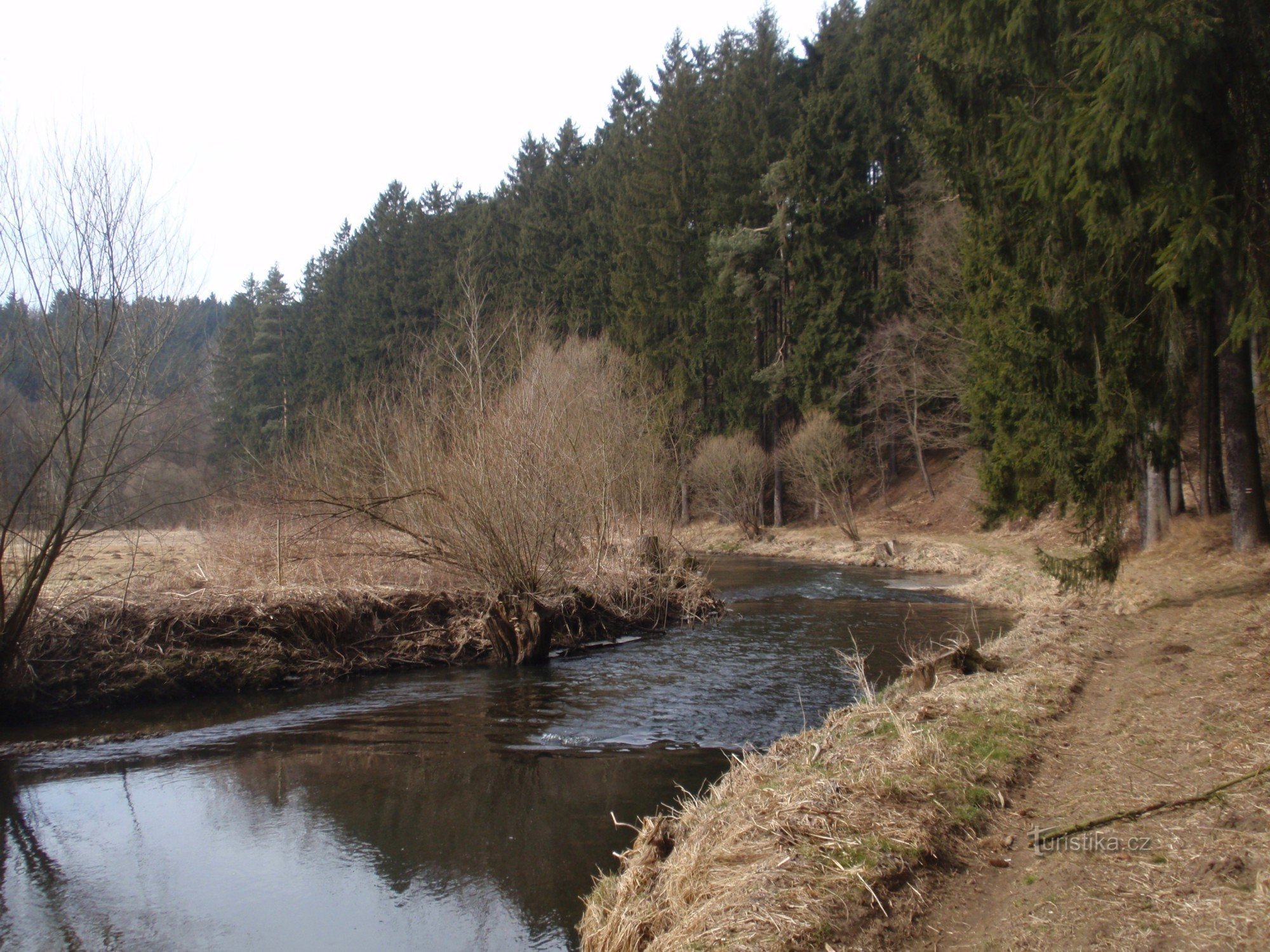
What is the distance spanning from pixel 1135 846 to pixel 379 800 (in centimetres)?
595

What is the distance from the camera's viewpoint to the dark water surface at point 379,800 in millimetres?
5516

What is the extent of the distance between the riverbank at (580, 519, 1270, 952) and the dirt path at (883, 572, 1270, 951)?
16 mm

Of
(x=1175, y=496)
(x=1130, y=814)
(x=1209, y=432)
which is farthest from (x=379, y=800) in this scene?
(x=1175, y=496)

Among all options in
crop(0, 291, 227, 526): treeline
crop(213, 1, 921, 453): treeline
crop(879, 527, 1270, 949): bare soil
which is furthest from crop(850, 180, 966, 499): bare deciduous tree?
crop(0, 291, 227, 526): treeline

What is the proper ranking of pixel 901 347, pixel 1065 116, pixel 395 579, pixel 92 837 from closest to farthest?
pixel 92 837 < pixel 1065 116 < pixel 395 579 < pixel 901 347

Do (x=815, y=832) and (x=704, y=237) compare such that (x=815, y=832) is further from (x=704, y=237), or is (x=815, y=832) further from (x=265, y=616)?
(x=704, y=237)

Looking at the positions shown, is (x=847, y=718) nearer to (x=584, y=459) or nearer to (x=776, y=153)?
(x=584, y=459)

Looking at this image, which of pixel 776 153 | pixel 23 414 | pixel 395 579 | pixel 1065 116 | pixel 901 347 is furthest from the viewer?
pixel 776 153

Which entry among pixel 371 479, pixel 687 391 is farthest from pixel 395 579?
pixel 687 391

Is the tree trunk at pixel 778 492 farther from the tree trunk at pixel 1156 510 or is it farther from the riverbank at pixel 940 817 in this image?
the riverbank at pixel 940 817

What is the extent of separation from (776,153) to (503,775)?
121ft

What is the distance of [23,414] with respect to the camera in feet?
35.3

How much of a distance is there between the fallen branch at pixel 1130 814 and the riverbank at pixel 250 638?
1055cm

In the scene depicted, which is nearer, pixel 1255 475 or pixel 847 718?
pixel 847 718
